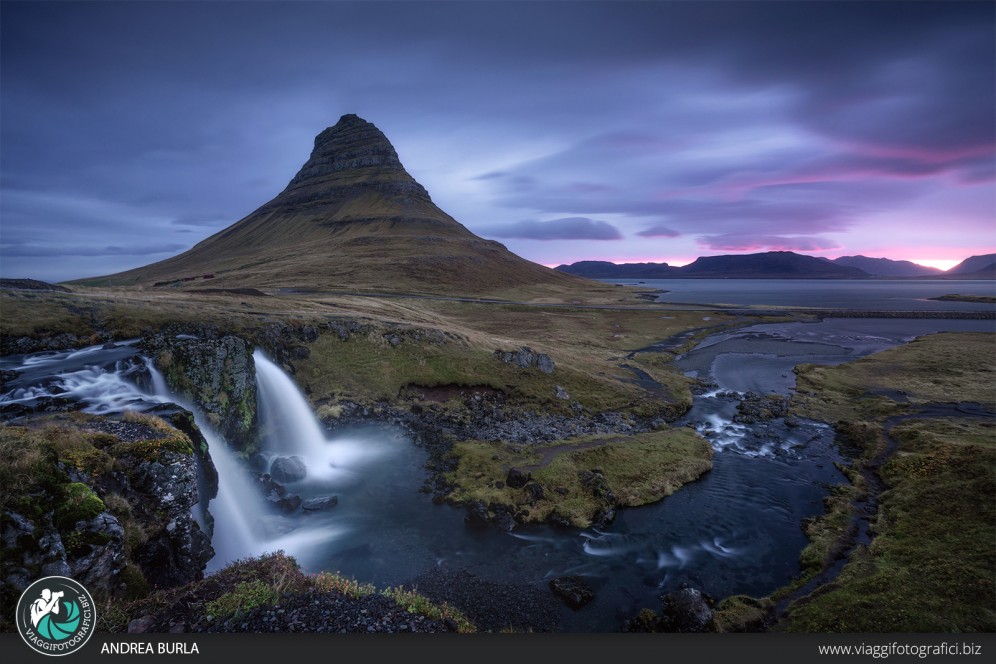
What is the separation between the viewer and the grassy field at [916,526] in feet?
43.2

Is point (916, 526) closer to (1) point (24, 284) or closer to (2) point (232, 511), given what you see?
(2) point (232, 511)

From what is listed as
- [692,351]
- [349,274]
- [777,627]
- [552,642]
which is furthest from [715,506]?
[349,274]

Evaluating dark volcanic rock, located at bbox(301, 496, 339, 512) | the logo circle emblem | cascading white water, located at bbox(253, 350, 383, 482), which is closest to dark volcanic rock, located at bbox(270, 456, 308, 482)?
cascading white water, located at bbox(253, 350, 383, 482)

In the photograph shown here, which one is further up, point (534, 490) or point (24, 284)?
point (24, 284)

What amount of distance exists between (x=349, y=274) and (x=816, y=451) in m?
126

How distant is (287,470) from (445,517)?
32.6 ft

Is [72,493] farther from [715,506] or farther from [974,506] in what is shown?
[974,506]

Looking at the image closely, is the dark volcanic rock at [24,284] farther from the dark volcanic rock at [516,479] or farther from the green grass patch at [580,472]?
the dark volcanic rock at [516,479]

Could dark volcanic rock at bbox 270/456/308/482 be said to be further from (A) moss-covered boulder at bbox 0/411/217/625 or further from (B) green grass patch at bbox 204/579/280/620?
(B) green grass patch at bbox 204/579/280/620

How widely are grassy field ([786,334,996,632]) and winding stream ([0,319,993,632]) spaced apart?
225cm

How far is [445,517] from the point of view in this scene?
2044 centimetres

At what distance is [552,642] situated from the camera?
8414 millimetres

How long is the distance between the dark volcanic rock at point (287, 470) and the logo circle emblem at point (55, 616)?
16.0 metres

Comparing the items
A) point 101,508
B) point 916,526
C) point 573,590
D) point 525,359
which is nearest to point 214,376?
point 101,508
